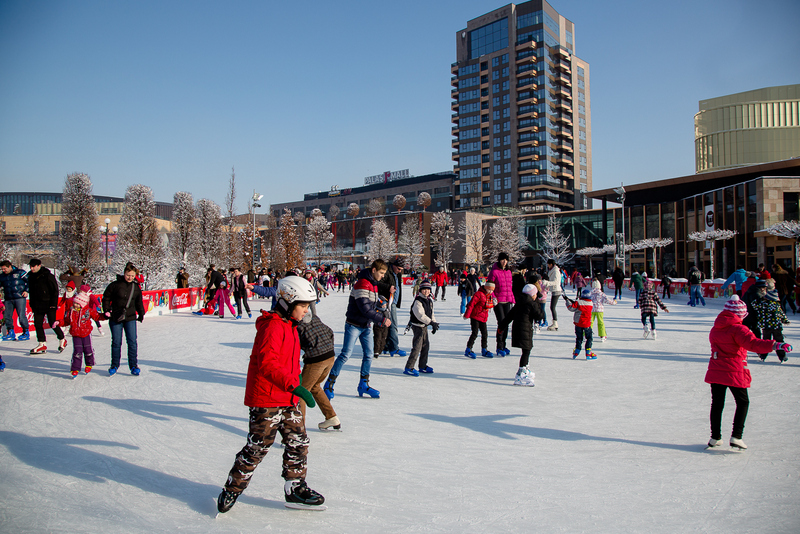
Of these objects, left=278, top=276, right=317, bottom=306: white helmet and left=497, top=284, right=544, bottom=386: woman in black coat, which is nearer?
left=278, top=276, right=317, bottom=306: white helmet

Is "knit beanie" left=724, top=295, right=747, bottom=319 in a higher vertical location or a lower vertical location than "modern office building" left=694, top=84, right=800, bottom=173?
lower

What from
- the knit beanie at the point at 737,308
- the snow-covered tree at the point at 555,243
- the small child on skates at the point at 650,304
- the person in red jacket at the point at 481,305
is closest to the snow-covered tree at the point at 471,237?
the snow-covered tree at the point at 555,243

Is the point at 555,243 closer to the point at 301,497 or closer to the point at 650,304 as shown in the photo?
the point at 650,304

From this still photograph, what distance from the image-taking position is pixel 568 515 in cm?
293

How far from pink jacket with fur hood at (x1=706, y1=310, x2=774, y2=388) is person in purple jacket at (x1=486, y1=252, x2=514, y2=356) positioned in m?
4.56

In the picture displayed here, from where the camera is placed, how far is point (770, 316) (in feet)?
26.3

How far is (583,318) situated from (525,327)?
6.96 feet

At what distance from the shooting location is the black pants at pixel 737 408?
393 centimetres

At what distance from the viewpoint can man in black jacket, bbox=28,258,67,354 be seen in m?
8.55

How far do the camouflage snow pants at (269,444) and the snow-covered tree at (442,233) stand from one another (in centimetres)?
5968

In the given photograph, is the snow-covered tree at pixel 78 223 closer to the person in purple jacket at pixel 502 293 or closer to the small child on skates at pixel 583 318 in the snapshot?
the person in purple jacket at pixel 502 293

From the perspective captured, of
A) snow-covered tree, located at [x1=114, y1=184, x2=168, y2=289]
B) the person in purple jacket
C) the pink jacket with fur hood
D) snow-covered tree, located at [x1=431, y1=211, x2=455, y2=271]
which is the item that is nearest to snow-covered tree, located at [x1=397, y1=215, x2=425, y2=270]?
snow-covered tree, located at [x1=431, y1=211, x2=455, y2=271]

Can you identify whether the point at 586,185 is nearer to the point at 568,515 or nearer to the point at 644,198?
the point at 644,198

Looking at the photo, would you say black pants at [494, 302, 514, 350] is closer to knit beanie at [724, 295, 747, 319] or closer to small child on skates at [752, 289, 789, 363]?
small child on skates at [752, 289, 789, 363]
